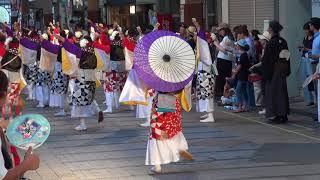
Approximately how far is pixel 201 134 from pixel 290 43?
15.9 feet

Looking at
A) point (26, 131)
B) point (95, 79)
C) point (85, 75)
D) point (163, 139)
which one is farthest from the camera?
point (95, 79)

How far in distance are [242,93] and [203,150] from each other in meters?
4.64

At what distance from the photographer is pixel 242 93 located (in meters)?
14.1

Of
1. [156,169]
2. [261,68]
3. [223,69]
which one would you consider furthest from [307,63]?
[156,169]

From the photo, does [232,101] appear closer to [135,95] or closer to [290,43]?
[290,43]

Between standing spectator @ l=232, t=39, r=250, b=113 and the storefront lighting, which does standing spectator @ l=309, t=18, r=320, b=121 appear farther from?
the storefront lighting

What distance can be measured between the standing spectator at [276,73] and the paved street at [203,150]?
36 cm

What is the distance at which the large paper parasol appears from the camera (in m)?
7.96

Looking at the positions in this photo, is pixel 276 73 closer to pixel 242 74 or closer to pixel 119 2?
pixel 242 74

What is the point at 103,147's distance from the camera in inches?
400

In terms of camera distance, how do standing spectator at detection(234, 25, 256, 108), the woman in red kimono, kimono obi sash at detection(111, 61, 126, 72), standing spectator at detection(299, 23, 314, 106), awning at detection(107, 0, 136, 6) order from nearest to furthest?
the woman in red kimono < standing spectator at detection(299, 23, 314, 106) < standing spectator at detection(234, 25, 256, 108) < kimono obi sash at detection(111, 61, 126, 72) < awning at detection(107, 0, 136, 6)

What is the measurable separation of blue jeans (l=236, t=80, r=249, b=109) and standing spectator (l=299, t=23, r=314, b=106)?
1290 mm

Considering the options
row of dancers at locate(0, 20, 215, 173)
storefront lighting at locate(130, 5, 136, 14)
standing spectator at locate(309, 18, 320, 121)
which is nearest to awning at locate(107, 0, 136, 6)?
storefront lighting at locate(130, 5, 136, 14)

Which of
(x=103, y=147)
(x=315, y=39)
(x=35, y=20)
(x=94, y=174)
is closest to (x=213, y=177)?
(x=94, y=174)
